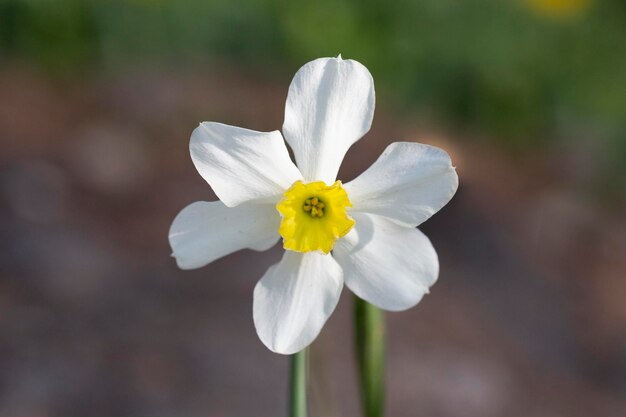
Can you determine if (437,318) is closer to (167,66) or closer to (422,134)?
(422,134)

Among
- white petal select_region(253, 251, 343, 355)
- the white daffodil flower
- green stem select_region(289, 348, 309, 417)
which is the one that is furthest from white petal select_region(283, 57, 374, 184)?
green stem select_region(289, 348, 309, 417)

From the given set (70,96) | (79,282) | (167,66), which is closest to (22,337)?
(79,282)

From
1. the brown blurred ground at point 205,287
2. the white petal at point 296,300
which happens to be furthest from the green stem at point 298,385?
the brown blurred ground at point 205,287

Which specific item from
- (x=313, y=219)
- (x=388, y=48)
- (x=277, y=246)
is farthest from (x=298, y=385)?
(x=388, y=48)

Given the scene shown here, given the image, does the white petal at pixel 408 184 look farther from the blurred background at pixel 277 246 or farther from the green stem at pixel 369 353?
the blurred background at pixel 277 246

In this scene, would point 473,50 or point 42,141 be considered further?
point 473,50

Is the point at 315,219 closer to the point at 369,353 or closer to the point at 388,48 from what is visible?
the point at 369,353
